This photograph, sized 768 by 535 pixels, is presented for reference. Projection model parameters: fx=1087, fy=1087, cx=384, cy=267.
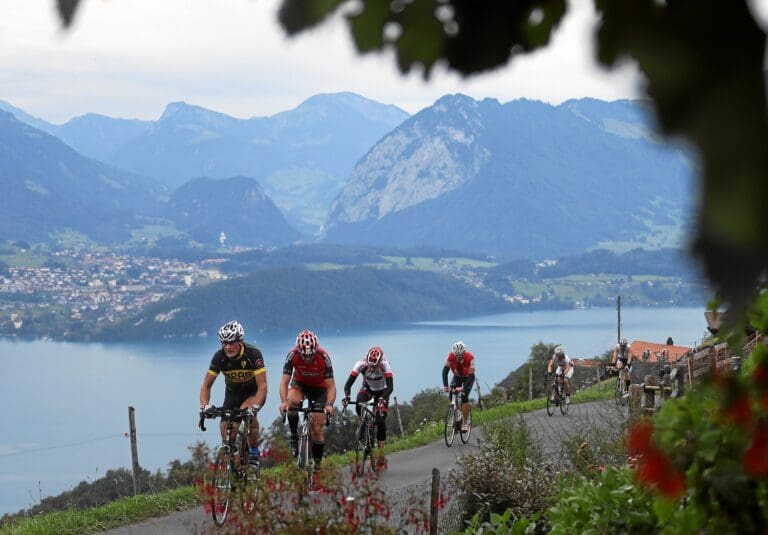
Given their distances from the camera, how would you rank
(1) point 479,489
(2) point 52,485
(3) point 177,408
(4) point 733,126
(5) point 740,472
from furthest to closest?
(3) point 177,408
(2) point 52,485
(1) point 479,489
(5) point 740,472
(4) point 733,126

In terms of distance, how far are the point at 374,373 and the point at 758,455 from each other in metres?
13.0

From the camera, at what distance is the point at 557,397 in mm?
23781

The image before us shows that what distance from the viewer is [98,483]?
93.2 ft

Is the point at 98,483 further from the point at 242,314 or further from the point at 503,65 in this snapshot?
the point at 242,314

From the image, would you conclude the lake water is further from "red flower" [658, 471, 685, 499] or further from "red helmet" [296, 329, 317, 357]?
"red flower" [658, 471, 685, 499]

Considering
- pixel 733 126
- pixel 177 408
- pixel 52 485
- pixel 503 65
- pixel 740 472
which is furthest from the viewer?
pixel 177 408

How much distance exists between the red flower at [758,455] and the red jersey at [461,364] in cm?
1542

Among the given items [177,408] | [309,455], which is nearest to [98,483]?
[309,455]

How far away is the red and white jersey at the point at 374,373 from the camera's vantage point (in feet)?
48.3

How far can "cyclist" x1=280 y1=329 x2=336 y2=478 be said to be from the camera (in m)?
12.5

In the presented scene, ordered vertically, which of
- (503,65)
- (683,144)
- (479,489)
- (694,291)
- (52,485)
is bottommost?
(52,485)

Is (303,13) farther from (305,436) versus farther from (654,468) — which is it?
(305,436)

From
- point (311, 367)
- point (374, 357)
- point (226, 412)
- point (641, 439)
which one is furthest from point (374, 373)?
point (641, 439)

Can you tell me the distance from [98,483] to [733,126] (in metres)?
29.3
